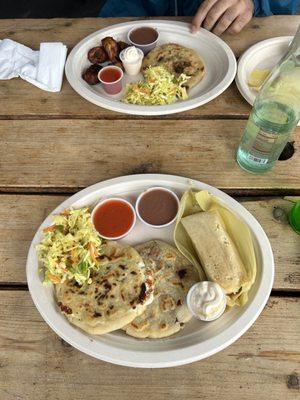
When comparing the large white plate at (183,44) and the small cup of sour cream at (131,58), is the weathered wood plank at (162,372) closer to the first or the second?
the large white plate at (183,44)

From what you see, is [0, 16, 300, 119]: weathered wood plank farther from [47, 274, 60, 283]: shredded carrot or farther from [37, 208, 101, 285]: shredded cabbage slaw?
[47, 274, 60, 283]: shredded carrot

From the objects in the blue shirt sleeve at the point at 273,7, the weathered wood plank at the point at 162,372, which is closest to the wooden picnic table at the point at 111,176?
the weathered wood plank at the point at 162,372

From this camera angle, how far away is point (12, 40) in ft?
8.42

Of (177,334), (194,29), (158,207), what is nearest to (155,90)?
(194,29)

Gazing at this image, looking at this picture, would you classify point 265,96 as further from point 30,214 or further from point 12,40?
point 12,40

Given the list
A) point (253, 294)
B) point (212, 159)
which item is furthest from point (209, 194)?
point (253, 294)

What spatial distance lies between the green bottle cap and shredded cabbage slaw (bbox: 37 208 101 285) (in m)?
0.94

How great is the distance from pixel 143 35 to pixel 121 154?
107 cm

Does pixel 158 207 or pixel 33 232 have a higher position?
pixel 158 207

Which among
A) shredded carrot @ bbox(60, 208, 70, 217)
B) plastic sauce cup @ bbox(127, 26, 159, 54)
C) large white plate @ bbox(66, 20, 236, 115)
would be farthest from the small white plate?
shredded carrot @ bbox(60, 208, 70, 217)

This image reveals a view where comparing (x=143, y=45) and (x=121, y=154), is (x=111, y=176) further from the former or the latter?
(x=143, y=45)

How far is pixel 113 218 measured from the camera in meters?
1.76

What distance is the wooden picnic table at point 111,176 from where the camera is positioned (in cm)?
137

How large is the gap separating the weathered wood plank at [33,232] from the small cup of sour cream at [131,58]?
3.51 ft
